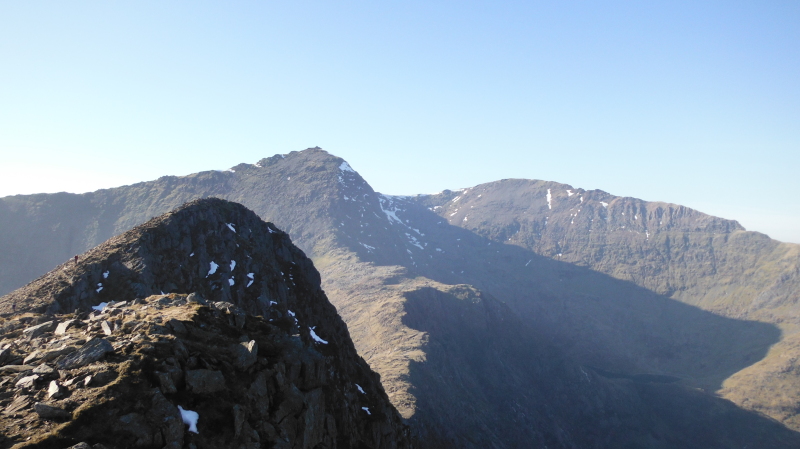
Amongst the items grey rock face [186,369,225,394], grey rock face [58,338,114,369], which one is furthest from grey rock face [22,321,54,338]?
grey rock face [186,369,225,394]

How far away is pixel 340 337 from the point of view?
71812mm

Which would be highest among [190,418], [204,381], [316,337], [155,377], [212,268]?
[212,268]

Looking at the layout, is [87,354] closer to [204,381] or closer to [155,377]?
[155,377]

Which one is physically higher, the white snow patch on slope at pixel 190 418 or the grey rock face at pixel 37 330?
the grey rock face at pixel 37 330

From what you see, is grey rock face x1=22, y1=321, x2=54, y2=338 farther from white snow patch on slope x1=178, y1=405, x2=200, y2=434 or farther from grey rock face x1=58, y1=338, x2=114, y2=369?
white snow patch on slope x1=178, y1=405, x2=200, y2=434

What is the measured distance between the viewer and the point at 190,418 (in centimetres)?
2248

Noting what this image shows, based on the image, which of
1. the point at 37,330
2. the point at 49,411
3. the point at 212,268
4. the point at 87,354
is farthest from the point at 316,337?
the point at 49,411

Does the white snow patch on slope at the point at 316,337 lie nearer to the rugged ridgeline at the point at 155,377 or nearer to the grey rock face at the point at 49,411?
the rugged ridgeline at the point at 155,377

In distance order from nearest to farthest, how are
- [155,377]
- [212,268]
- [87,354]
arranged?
[155,377], [87,354], [212,268]

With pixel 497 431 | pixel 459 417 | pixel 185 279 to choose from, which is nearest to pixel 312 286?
pixel 185 279

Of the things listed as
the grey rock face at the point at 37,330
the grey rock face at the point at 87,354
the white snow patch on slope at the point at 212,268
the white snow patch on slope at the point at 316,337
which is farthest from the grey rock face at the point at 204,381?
the white snow patch on slope at the point at 212,268

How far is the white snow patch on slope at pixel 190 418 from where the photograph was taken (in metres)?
22.2

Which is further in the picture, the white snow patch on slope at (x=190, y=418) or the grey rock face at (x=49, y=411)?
the white snow patch on slope at (x=190, y=418)

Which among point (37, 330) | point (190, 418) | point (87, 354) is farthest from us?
point (37, 330)
